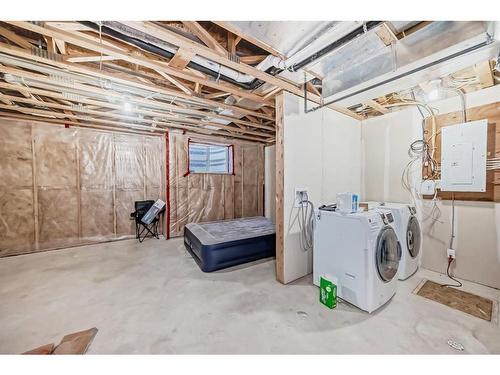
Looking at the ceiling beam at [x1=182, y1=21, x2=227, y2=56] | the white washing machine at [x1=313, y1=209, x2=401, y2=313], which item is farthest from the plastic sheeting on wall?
the white washing machine at [x1=313, y1=209, x2=401, y2=313]

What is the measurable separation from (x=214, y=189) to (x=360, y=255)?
3710mm

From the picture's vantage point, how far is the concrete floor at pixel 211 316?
4.88ft

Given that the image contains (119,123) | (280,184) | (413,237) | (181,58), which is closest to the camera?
(181,58)

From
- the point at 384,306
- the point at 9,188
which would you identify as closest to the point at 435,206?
the point at 384,306

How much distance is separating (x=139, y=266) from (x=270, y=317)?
2.13 meters

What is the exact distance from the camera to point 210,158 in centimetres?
507

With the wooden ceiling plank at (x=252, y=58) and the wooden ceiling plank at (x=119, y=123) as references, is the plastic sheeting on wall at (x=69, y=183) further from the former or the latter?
the wooden ceiling plank at (x=252, y=58)

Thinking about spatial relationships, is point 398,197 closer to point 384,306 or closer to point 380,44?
point 384,306

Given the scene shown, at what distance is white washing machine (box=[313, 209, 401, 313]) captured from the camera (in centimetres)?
180

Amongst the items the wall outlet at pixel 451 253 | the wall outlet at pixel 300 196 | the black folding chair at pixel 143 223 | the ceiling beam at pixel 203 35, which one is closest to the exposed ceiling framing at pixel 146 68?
the ceiling beam at pixel 203 35

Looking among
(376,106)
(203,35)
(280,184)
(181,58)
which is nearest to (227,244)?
(280,184)

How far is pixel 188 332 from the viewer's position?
1613 mm

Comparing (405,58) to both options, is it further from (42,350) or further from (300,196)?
(42,350)

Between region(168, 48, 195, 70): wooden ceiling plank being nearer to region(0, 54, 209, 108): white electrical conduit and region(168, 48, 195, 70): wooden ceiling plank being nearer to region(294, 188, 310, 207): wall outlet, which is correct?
region(0, 54, 209, 108): white electrical conduit
